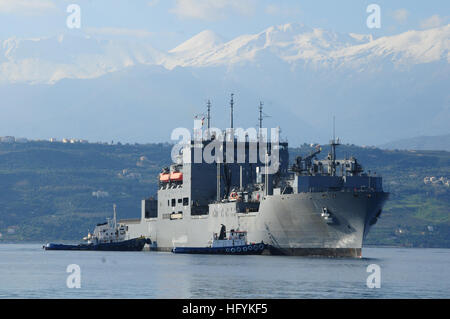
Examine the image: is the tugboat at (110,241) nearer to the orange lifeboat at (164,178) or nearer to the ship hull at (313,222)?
the orange lifeboat at (164,178)

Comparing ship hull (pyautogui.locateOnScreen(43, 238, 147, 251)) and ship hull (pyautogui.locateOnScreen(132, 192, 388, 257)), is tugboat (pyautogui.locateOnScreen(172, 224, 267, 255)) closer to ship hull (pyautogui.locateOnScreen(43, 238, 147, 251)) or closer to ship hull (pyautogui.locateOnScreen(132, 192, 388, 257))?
ship hull (pyautogui.locateOnScreen(132, 192, 388, 257))

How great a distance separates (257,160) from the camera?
109375 mm

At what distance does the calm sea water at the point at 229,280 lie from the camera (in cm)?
5059

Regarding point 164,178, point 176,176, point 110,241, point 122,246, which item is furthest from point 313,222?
point 110,241

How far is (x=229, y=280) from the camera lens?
5878 cm

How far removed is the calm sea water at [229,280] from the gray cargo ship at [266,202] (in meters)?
4.55

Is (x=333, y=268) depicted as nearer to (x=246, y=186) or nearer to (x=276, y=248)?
(x=276, y=248)

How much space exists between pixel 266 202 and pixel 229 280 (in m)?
29.5

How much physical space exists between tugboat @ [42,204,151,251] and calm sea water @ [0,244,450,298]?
132 feet

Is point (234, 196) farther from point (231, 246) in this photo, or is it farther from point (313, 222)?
point (313, 222)
